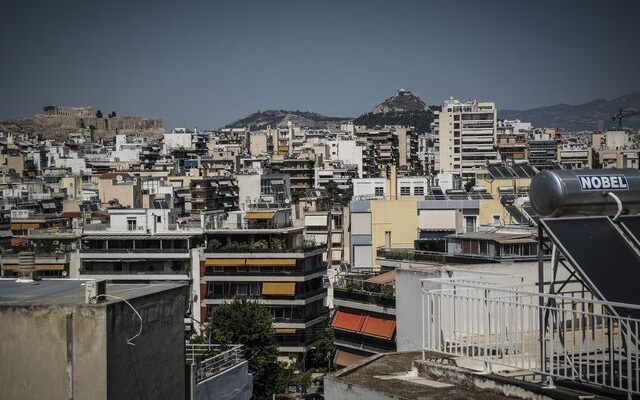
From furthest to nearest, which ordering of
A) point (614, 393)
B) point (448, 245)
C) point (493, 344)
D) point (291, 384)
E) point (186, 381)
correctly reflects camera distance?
point (291, 384)
point (448, 245)
point (186, 381)
point (493, 344)
point (614, 393)

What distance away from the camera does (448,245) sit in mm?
27891

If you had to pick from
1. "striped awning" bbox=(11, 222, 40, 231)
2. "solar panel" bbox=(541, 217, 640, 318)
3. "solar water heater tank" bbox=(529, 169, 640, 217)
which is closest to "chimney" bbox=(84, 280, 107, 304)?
"solar water heater tank" bbox=(529, 169, 640, 217)

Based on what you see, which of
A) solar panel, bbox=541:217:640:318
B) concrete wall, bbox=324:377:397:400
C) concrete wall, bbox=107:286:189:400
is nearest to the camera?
solar panel, bbox=541:217:640:318

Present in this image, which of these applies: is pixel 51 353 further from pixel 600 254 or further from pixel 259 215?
pixel 259 215

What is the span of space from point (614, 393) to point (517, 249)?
1744 centimetres

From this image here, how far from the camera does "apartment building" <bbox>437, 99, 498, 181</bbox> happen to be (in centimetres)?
12588

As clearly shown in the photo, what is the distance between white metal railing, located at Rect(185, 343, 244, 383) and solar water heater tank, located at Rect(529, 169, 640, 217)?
17.8ft

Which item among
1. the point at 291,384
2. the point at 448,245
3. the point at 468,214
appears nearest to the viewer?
the point at 448,245

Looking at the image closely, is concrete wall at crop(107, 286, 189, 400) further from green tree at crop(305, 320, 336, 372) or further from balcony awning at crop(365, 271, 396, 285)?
green tree at crop(305, 320, 336, 372)

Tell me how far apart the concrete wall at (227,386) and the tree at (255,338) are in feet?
66.6

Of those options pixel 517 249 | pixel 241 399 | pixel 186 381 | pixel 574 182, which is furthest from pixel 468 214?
pixel 574 182

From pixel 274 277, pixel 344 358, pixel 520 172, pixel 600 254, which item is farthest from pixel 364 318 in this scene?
pixel 520 172

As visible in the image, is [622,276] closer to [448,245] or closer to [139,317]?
[139,317]

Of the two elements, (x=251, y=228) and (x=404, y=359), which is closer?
(x=404, y=359)
